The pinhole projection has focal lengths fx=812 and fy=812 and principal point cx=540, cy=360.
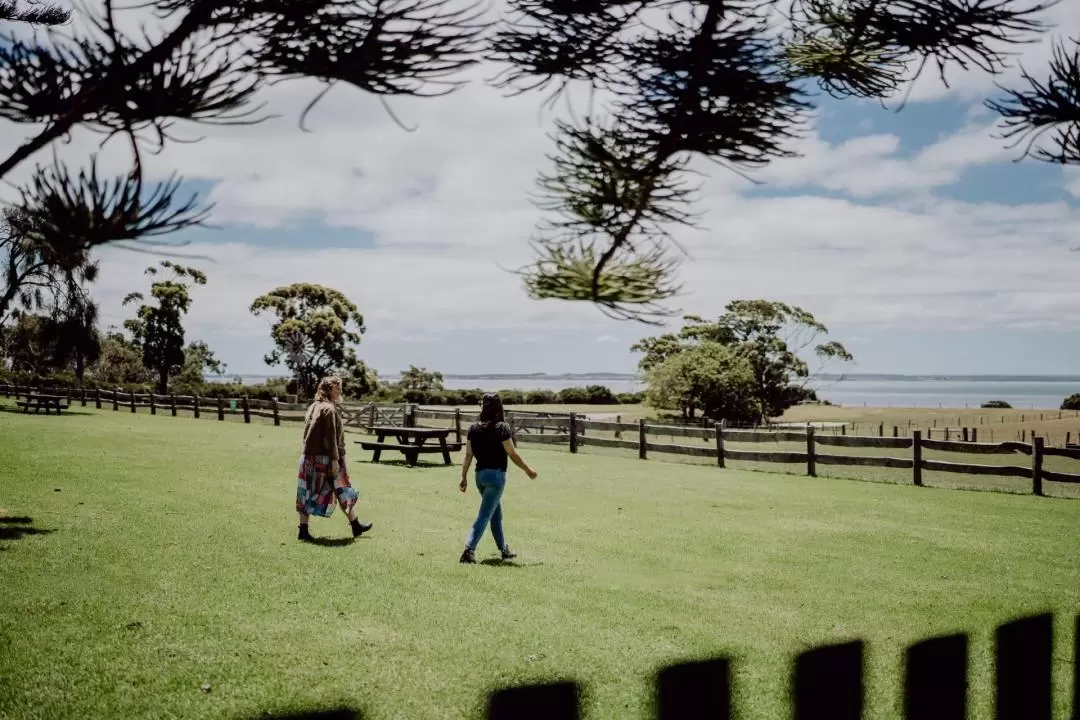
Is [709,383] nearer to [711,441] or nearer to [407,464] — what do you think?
Result: [711,441]

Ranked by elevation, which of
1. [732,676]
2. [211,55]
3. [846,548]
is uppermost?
[211,55]

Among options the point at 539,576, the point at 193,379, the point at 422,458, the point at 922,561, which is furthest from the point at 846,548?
the point at 193,379

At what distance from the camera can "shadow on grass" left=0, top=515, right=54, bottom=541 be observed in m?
8.08

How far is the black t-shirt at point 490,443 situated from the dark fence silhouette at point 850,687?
5.58 m

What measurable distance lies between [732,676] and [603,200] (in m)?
1.36

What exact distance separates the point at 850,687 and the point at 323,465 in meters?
7.24

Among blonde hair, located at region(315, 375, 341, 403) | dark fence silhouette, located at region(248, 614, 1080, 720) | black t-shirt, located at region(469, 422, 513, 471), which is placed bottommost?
dark fence silhouette, located at region(248, 614, 1080, 720)

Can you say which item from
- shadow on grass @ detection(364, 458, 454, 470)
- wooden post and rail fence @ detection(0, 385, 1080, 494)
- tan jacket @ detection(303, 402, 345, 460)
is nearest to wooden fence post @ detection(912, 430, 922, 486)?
wooden post and rail fence @ detection(0, 385, 1080, 494)

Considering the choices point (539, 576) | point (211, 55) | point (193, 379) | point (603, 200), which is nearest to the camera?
point (211, 55)

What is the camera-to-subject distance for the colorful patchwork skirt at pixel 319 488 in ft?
28.6

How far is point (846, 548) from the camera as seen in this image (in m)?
9.06

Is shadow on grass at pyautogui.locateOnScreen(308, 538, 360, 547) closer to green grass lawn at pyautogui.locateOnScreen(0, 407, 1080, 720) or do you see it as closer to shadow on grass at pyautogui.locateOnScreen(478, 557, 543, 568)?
green grass lawn at pyautogui.locateOnScreen(0, 407, 1080, 720)

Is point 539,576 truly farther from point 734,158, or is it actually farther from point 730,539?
point 734,158

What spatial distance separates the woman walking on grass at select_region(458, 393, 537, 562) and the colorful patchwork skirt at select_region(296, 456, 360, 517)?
165 cm
